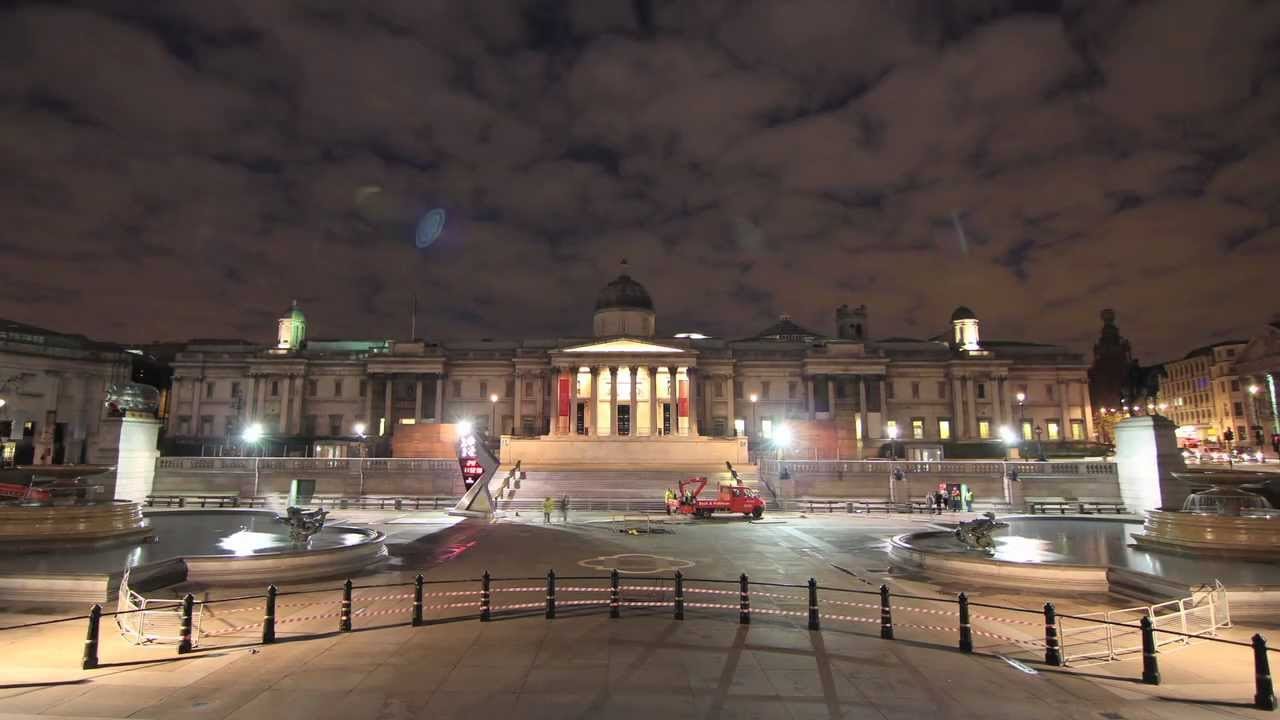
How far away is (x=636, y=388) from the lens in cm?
7556

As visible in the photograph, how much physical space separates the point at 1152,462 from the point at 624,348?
170ft

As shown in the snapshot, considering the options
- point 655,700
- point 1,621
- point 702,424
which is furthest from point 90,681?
point 702,424

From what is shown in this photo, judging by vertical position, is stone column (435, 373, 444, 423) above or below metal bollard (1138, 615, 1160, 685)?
above

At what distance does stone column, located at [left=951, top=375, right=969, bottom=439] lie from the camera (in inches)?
3167

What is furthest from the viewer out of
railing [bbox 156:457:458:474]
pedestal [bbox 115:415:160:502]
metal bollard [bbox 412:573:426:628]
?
railing [bbox 156:457:458:474]

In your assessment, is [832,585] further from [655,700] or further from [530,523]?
[530,523]

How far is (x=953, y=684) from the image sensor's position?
9844mm

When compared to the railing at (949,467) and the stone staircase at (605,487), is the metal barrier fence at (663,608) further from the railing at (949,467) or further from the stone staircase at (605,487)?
the railing at (949,467)

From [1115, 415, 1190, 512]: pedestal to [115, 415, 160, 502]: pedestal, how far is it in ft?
137

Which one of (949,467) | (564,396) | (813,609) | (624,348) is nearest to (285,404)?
(564,396)

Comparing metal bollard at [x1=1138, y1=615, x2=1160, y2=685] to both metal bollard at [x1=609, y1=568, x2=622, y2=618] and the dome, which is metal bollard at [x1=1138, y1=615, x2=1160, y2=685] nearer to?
metal bollard at [x1=609, y1=568, x2=622, y2=618]

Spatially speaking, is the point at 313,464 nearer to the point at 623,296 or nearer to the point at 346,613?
the point at 346,613

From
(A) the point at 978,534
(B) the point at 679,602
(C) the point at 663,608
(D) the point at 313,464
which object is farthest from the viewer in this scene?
(D) the point at 313,464

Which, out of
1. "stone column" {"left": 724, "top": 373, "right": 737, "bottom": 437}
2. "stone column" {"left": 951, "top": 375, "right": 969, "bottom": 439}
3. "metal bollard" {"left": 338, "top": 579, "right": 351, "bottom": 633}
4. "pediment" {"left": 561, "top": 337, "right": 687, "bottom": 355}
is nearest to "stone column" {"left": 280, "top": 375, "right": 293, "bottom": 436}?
"pediment" {"left": 561, "top": 337, "right": 687, "bottom": 355}
